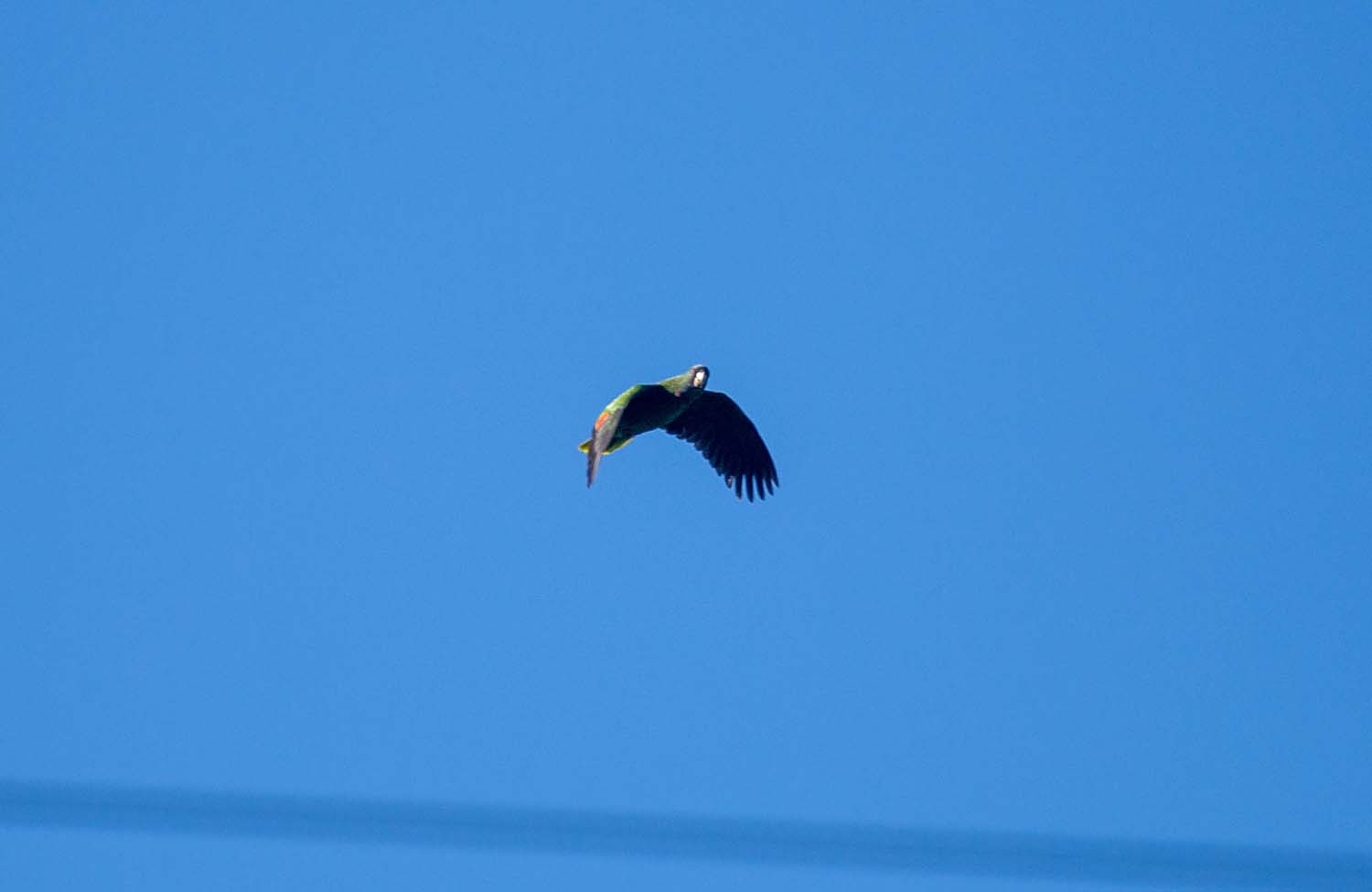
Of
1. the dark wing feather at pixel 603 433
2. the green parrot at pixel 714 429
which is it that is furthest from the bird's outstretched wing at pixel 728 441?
the dark wing feather at pixel 603 433

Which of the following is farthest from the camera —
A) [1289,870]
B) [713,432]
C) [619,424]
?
[713,432]

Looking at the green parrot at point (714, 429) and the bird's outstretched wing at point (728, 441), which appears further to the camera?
the bird's outstretched wing at point (728, 441)

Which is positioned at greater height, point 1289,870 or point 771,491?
point 771,491

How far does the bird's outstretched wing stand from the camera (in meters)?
20.0

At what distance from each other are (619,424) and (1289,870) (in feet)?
32.8

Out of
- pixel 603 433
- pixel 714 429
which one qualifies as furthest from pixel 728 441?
pixel 603 433

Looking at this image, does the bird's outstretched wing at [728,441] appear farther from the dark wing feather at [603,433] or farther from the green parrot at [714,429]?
the dark wing feather at [603,433]

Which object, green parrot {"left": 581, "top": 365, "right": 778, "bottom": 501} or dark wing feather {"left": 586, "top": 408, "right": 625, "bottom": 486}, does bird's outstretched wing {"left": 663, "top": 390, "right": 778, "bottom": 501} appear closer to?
green parrot {"left": 581, "top": 365, "right": 778, "bottom": 501}

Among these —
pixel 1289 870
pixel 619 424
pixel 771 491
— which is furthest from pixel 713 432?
pixel 1289 870

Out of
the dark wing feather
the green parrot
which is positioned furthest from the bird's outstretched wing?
the dark wing feather

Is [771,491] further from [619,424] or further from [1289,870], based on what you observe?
[1289,870]

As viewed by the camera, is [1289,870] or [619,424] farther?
[619,424]

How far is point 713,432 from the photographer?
20.2 metres

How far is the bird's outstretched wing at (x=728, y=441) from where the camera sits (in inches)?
787
